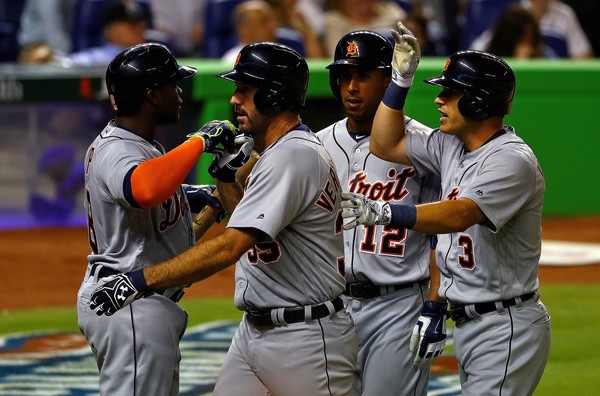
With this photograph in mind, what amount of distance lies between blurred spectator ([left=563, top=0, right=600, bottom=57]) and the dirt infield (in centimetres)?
401

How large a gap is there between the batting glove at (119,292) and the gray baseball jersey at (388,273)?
1410 mm

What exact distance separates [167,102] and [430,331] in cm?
153

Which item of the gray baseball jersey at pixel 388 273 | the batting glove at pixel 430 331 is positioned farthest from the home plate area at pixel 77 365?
the batting glove at pixel 430 331

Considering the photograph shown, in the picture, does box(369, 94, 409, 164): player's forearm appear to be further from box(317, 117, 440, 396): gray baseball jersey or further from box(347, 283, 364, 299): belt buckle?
box(347, 283, 364, 299): belt buckle

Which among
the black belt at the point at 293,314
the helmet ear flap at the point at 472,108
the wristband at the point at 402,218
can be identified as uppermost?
the helmet ear flap at the point at 472,108

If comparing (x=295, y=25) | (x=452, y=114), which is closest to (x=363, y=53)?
(x=452, y=114)

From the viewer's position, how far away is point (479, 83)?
4.96 metres

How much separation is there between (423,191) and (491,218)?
865 mm

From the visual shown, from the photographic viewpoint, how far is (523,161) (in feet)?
16.1

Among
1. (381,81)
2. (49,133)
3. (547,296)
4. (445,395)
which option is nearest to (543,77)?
(547,296)

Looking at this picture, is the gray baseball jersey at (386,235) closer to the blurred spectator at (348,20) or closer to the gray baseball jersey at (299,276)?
the gray baseball jersey at (299,276)

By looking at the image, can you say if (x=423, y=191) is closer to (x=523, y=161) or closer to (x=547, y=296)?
(x=523, y=161)

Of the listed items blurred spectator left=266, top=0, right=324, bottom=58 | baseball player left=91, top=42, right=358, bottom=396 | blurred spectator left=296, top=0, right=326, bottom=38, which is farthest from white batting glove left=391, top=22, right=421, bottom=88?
blurred spectator left=296, top=0, right=326, bottom=38

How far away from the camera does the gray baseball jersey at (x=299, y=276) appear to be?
4543 millimetres
